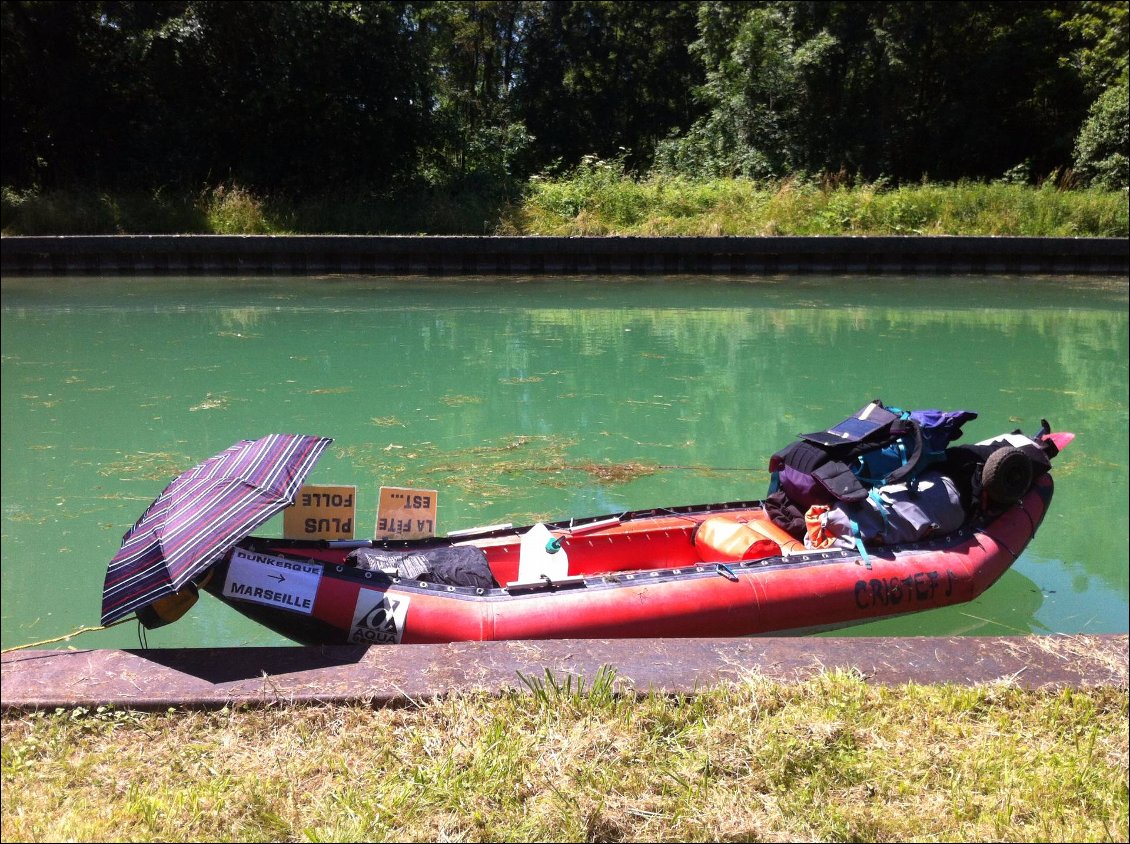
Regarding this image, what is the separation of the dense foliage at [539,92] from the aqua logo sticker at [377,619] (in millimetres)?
15657

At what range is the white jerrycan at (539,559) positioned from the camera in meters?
4.37

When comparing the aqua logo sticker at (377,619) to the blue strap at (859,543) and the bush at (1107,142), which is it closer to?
the blue strap at (859,543)

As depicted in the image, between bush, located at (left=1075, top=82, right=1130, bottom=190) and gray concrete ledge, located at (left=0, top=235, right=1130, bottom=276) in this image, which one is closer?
gray concrete ledge, located at (left=0, top=235, right=1130, bottom=276)

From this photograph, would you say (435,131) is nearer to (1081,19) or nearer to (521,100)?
(521,100)

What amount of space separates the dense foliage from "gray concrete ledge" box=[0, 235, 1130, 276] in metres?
3.85

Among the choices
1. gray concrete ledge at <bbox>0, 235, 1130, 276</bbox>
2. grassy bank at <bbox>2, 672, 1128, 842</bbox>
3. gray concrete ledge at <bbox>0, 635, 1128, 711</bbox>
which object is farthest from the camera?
gray concrete ledge at <bbox>0, 235, 1130, 276</bbox>

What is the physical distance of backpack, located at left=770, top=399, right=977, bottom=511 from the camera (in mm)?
4547

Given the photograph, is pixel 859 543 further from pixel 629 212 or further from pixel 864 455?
pixel 629 212

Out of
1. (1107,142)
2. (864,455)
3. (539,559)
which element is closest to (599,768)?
(539,559)

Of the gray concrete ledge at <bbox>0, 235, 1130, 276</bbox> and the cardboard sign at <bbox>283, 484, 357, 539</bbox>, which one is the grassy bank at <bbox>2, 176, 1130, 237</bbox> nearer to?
the gray concrete ledge at <bbox>0, 235, 1130, 276</bbox>

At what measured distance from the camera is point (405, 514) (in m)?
4.46

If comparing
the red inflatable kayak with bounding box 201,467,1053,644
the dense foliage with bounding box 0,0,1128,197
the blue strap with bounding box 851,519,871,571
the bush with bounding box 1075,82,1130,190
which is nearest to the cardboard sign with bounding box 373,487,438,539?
the red inflatable kayak with bounding box 201,467,1053,644

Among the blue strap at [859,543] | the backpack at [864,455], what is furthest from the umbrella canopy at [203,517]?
the blue strap at [859,543]

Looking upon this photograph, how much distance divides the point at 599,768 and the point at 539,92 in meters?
24.1
